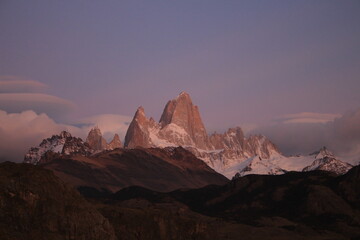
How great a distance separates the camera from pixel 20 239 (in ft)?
650

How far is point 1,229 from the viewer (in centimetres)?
19850

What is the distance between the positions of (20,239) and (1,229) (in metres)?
6.31
